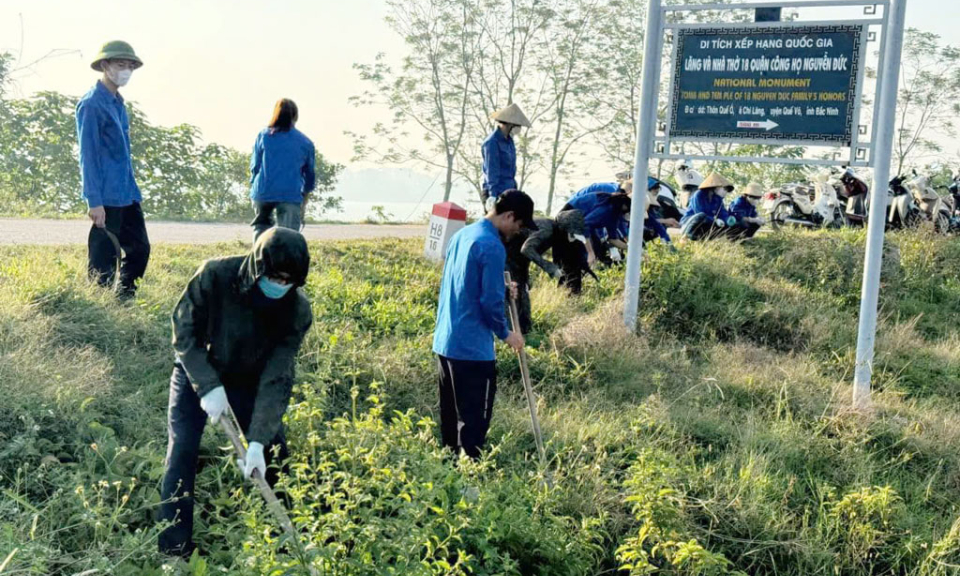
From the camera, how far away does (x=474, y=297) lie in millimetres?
4234

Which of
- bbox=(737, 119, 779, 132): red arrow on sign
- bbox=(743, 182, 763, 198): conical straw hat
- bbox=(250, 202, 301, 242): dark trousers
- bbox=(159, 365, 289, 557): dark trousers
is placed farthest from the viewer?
bbox=(743, 182, 763, 198): conical straw hat

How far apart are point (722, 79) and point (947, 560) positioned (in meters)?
3.72

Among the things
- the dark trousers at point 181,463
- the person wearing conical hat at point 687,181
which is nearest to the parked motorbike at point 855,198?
the person wearing conical hat at point 687,181

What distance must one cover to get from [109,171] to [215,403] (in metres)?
3.00

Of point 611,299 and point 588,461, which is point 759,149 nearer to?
point 611,299

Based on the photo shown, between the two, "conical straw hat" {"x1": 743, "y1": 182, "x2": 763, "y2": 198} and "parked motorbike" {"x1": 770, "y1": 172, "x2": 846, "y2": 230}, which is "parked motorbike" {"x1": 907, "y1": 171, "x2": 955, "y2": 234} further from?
"conical straw hat" {"x1": 743, "y1": 182, "x2": 763, "y2": 198}

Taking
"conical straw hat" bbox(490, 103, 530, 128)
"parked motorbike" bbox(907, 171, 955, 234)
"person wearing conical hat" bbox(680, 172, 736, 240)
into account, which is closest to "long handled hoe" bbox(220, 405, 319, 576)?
"conical straw hat" bbox(490, 103, 530, 128)

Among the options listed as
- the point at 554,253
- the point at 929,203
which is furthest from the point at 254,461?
the point at 929,203

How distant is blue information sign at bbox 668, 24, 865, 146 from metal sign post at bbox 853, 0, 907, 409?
14.3 inches

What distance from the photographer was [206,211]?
662 inches

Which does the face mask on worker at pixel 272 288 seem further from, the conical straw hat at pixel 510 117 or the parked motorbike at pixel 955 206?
the parked motorbike at pixel 955 206

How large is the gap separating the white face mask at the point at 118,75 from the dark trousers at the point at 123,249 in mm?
818

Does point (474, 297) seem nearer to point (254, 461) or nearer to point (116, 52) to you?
point (254, 461)

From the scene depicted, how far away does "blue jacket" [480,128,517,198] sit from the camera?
7137 mm
